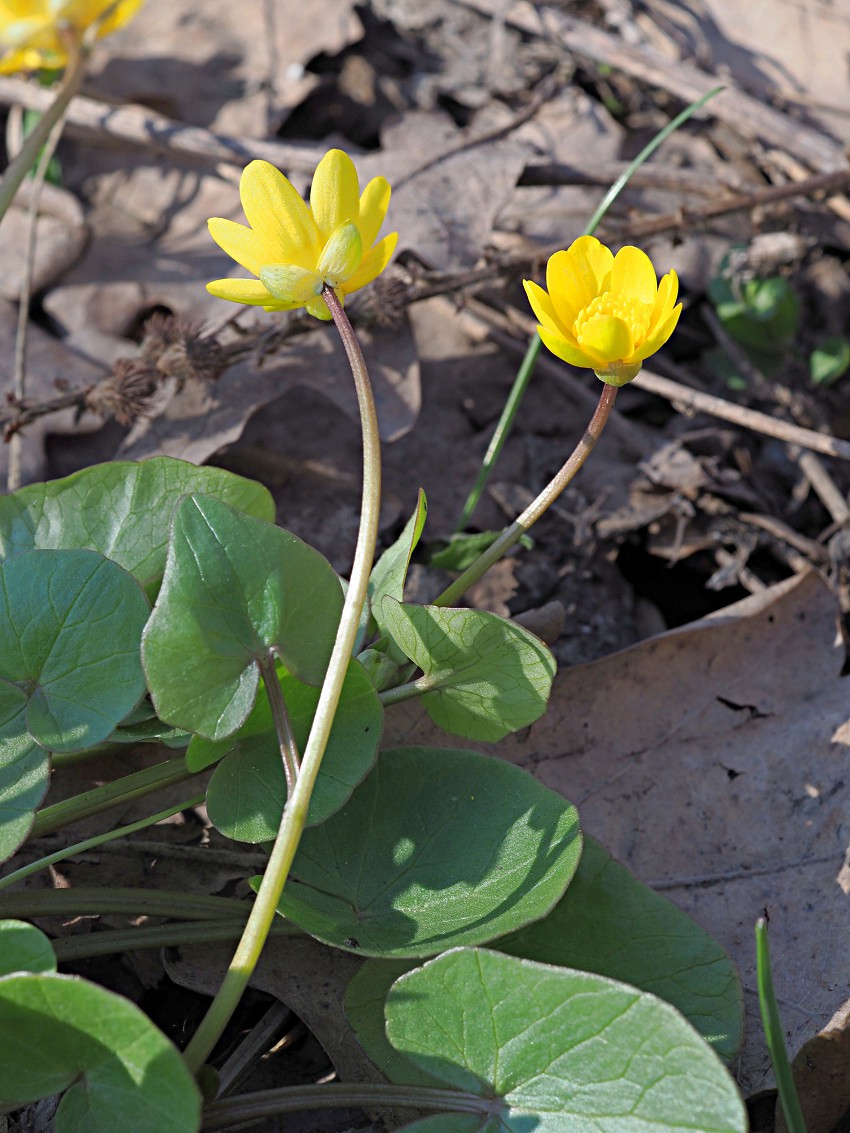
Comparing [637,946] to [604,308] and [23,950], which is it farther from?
[604,308]

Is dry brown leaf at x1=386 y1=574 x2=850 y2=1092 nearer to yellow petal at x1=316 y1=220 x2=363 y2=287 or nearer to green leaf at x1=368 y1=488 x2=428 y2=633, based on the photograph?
green leaf at x1=368 y1=488 x2=428 y2=633

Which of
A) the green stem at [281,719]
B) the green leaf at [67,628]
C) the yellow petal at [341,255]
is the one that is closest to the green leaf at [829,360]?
the yellow petal at [341,255]

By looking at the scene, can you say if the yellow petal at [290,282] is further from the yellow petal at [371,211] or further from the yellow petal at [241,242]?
the yellow petal at [371,211]

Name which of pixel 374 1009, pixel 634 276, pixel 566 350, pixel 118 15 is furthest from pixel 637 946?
pixel 118 15

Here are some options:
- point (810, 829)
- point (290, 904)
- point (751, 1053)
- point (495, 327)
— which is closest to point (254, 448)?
point (495, 327)

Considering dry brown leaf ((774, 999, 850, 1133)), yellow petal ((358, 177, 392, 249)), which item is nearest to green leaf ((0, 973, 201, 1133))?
dry brown leaf ((774, 999, 850, 1133))

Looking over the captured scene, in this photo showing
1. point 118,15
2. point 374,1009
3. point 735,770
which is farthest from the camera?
point 118,15

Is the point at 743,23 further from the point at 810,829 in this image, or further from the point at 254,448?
the point at 810,829

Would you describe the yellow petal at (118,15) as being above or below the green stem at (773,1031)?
above
